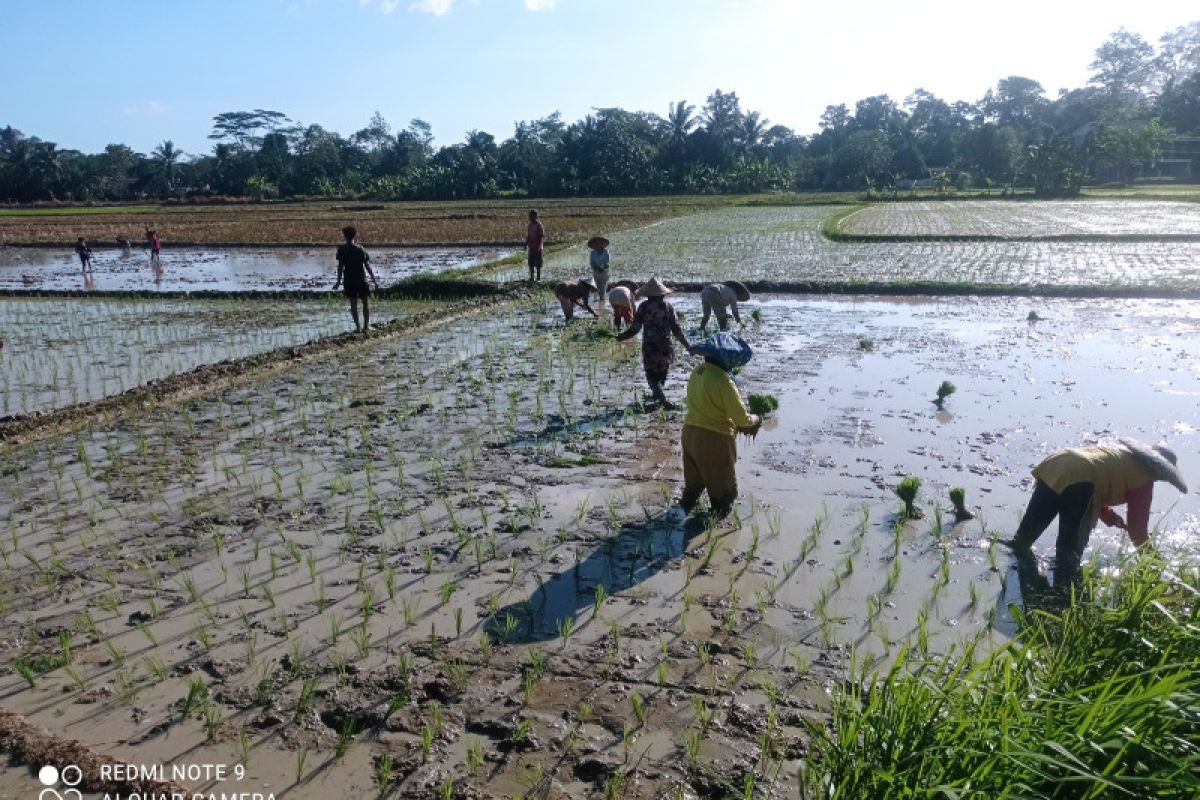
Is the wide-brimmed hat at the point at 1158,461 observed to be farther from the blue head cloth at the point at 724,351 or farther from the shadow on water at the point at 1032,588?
the blue head cloth at the point at 724,351

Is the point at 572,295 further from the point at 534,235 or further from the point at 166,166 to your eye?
the point at 166,166

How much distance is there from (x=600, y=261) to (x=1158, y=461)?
9.19 metres

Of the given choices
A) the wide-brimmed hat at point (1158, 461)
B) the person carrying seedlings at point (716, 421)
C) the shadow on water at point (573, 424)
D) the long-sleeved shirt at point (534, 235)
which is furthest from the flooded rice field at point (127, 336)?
the wide-brimmed hat at point (1158, 461)

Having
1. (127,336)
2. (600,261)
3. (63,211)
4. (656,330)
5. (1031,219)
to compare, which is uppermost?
(63,211)

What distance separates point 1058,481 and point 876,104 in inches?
3300

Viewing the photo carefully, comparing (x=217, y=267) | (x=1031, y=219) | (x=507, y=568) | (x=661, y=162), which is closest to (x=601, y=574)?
(x=507, y=568)

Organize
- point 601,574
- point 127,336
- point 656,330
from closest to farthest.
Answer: point 601,574, point 656,330, point 127,336

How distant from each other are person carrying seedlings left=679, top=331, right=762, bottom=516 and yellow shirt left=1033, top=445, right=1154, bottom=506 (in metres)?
1.64

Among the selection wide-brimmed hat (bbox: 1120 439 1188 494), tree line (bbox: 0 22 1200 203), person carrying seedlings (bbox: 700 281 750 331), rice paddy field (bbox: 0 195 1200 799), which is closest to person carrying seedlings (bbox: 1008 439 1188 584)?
wide-brimmed hat (bbox: 1120 439 1188 494)

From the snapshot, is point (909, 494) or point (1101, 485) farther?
point (909, 494)

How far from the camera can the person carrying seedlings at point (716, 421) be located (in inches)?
196

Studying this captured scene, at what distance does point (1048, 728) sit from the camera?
2068mm

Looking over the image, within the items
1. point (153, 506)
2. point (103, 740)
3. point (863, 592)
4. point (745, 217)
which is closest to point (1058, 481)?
point (863, 592)

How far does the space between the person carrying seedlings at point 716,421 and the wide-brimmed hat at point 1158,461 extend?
6.24ft
